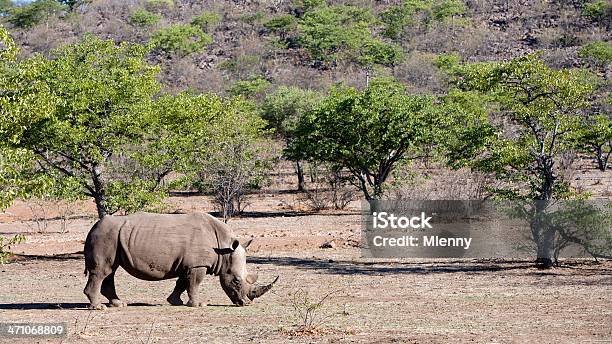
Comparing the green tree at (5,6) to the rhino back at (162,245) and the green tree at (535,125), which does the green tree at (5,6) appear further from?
the rhino back at (162,245)

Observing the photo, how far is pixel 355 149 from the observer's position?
1455 inches

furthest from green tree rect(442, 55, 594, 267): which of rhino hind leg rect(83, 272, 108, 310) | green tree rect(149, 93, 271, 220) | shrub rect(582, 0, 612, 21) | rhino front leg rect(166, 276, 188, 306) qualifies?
shrub rect(582, 0, 612, 21)

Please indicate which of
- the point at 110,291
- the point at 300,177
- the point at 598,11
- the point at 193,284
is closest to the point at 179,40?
the point at 598,11

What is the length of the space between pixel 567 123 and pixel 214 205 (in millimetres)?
22353

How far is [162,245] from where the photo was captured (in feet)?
51.8

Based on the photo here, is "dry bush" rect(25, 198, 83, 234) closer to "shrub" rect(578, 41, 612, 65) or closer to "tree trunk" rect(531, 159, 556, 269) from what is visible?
"tree trunk" rect(531, 159, 556, 269)

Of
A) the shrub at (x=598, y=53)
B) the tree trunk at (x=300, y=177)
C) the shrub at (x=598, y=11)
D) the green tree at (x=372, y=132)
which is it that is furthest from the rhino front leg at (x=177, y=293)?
the shrub at (x=598, y=11)

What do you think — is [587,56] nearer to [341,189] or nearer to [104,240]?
[341,189]

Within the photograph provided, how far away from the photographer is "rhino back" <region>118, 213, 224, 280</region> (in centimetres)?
1571

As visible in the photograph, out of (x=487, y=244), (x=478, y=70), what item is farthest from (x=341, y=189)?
(x=478, y=70)

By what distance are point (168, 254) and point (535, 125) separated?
10683 mm

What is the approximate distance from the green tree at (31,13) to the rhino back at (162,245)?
106123 millimetres

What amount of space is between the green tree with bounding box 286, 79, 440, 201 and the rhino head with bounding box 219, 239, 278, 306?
1993cm

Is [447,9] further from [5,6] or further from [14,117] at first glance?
[14,117]
